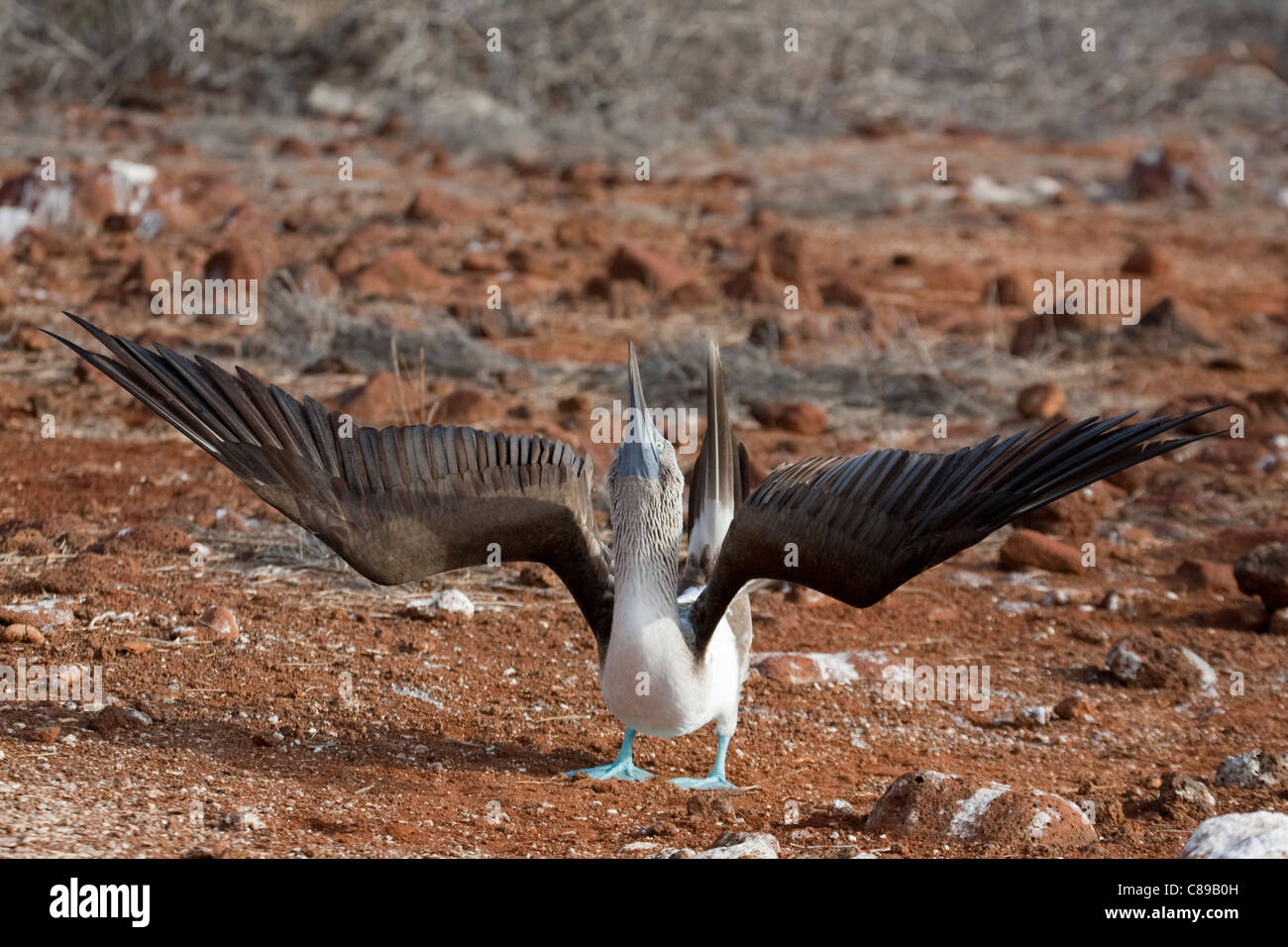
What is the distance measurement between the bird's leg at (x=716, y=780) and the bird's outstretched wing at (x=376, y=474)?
0.76m

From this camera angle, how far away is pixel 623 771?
16.3 feet

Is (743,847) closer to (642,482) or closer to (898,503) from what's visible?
(898,503)

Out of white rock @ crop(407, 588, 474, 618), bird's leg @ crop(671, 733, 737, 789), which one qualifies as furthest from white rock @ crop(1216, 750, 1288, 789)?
white rock @ crop(407, 588, 474, 618)

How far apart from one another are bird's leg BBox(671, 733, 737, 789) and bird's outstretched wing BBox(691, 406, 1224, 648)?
632 mm

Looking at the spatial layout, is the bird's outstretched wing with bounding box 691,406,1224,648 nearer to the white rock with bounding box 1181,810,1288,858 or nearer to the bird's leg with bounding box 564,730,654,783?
the bird's leg with bounding box 564,730,654,783

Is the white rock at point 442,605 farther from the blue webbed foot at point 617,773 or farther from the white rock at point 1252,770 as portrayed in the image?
the white rock at point 1252,770

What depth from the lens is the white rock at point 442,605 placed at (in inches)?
247

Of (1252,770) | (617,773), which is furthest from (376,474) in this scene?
(1252,770)

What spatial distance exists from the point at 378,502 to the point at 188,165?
38.7 ft

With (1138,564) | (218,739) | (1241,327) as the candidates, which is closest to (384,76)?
(1241,327)

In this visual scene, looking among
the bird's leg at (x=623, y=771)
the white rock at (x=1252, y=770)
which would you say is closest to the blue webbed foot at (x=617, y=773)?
the bird's leg at (x=623, y=771)

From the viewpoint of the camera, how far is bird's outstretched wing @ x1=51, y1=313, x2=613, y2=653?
4441 mm

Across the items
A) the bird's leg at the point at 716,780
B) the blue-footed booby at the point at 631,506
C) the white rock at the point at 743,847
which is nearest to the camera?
the white rock at the point at 743,847
